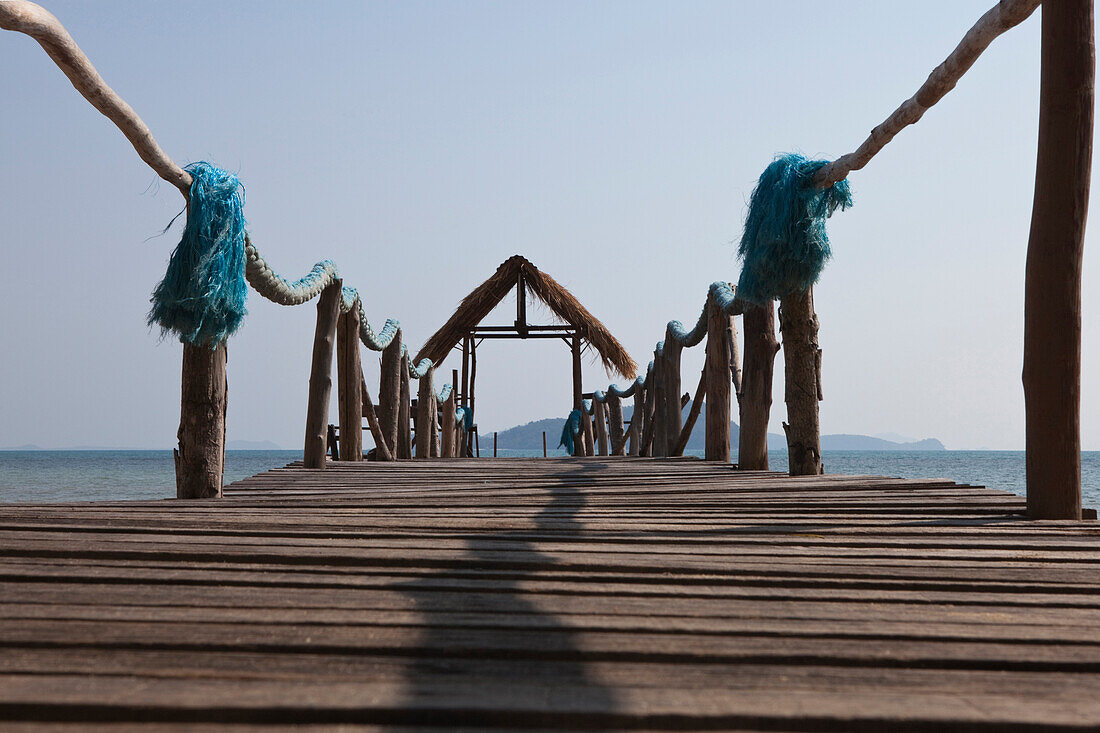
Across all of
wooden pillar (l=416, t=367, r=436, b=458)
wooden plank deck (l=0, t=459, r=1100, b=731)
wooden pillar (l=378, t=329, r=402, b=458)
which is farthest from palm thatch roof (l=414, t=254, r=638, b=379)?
wooden plank deck (l=0, t=459, r=1100, b=731)

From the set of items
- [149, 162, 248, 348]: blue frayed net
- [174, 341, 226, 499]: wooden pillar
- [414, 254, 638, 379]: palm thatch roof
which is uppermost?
[414, 254, 638, 379]: palm thatch roof

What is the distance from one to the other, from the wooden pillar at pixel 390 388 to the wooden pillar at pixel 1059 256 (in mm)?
7041

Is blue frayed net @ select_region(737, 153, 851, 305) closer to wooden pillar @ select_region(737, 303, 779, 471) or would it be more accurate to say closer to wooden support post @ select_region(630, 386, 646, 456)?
wooden pillar @ select_region(737, 303, 779, 471)

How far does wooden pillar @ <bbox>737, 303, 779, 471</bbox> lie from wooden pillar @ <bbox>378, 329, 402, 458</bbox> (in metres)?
4.33

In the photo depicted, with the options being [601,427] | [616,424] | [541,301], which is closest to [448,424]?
[616,424]

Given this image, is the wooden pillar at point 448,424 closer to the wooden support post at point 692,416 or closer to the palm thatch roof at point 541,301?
the palm thatch roof at point 541,301

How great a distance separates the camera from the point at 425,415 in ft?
41.9

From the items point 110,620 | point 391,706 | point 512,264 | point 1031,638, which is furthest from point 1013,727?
point 512,264

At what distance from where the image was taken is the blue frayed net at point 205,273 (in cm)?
390

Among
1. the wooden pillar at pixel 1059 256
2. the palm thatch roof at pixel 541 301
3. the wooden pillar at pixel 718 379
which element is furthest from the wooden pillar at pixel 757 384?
the palm thatch roof at pixel 541 301

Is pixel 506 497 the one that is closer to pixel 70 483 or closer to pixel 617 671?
pixel 617 671

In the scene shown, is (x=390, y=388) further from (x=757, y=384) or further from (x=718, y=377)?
(x=757, y=384)

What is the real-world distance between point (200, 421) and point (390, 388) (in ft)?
19.1

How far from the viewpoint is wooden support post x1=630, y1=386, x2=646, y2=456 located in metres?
13.7
